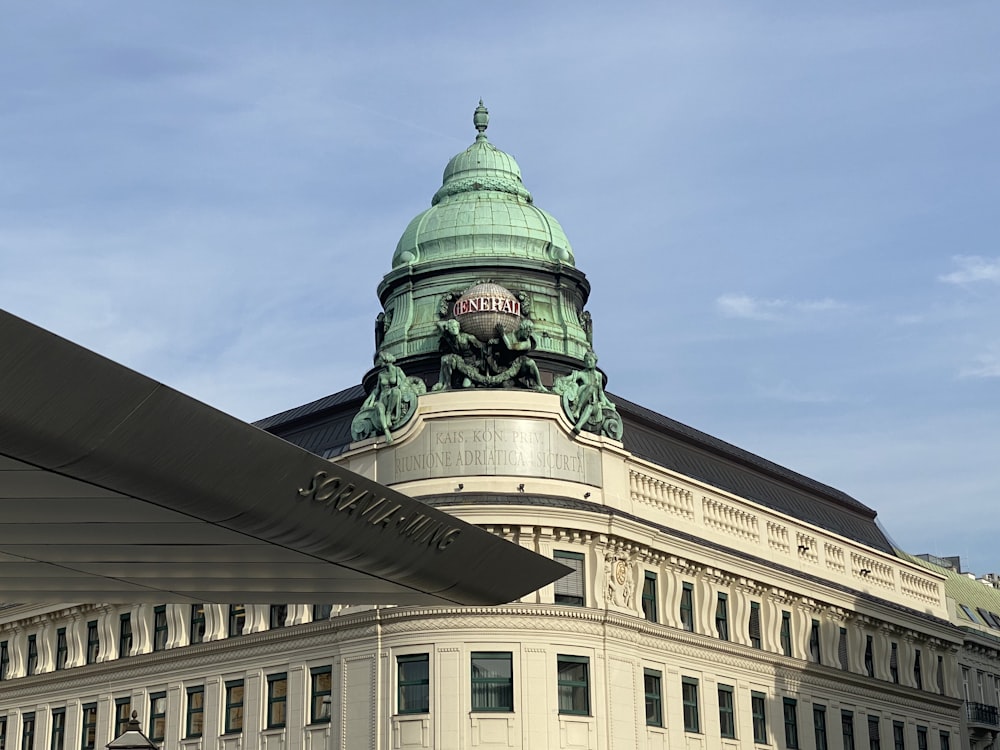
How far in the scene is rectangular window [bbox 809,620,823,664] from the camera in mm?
77438

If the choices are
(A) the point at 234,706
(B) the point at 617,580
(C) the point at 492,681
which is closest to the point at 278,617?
(A) the point at 234,706

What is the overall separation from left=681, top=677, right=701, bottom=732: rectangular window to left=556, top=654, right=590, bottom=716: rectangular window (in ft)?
21.7

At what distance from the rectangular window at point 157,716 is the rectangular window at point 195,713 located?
1207mm

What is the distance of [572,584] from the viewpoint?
208 feet

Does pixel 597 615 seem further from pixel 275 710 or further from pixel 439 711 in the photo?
pixel 275 710

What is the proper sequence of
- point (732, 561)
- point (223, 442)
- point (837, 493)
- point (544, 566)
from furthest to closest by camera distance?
point (837, 493)
point (732, 561)
point (544, 566)
point (223, 442)

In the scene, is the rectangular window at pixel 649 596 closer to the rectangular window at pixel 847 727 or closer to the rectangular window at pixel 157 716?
the rectangular window at pixel 847 727

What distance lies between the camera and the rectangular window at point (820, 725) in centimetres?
7606

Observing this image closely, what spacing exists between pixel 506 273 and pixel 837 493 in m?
28.0

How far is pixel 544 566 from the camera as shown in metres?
33.2

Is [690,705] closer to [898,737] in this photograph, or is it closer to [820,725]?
[820,725]

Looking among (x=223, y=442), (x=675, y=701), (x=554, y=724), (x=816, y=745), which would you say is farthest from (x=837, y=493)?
(x=223, y=442)

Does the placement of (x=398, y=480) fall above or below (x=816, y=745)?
above

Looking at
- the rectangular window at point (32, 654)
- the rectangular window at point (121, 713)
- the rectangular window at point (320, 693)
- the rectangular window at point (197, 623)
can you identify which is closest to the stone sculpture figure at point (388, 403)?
the rectangular window at point (320, 693)
